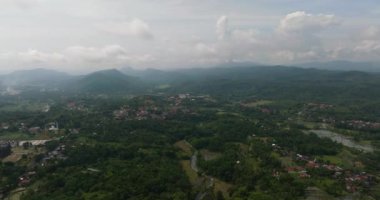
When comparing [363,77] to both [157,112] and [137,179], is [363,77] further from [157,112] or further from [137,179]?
[137,179]

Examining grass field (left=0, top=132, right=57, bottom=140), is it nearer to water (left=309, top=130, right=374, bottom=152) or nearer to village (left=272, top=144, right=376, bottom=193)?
village (left=272, top=144, right=376, bottom=193)

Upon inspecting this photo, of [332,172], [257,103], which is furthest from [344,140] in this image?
[257,103]

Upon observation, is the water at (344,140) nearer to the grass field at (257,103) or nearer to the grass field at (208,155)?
the grass field at (208,155)

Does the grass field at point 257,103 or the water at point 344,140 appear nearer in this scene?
the water at point 344,140

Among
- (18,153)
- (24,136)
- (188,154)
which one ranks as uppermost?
(24,136)

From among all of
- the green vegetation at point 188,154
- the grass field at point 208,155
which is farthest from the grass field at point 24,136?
the grass field at point 208,155

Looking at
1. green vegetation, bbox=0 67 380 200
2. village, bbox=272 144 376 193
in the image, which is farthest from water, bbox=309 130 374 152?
village, bbox=272 144 376 193

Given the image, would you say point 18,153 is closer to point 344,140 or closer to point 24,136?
point 24,136

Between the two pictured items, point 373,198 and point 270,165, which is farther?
point 270,165

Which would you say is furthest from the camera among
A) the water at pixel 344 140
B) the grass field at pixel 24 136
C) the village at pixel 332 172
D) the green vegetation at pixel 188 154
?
the grass field at pixel 24 136

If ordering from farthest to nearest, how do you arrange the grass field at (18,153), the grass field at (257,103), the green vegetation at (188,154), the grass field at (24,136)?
the grass field at (257,103) < the grass field at (24,136) < the grass field at (18,153) < the green vegetation at (188,154)

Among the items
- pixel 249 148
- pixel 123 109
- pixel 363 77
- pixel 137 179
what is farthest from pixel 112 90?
pixel 137 179
